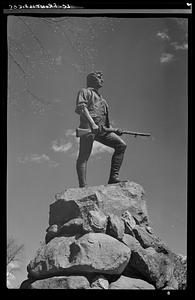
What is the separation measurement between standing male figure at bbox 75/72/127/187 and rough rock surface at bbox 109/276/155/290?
1504mm

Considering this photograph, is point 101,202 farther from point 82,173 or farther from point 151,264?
point 151,264

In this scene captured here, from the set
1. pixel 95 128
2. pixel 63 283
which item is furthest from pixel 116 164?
pixel 63 283

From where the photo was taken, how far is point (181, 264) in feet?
25.9

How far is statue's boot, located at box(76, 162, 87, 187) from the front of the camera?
26.9ft

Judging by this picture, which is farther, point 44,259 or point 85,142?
point 85,142

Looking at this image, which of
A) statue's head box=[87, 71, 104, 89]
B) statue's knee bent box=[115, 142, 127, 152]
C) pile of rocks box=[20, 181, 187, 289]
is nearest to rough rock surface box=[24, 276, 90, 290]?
pile of rocks box=[20, 181, 187, 289]

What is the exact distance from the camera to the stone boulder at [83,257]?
24.2 feet

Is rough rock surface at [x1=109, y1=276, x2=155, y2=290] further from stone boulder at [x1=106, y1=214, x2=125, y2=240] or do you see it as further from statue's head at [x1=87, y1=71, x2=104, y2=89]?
statue's head at [x1=87, y1=71, x2=104, y2=89]

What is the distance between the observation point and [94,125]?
27.3ft

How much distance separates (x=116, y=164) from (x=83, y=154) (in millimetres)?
511

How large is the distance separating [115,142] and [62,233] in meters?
1.57

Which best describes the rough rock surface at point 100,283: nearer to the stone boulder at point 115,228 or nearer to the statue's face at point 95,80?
the stone boulder at point 115,228
